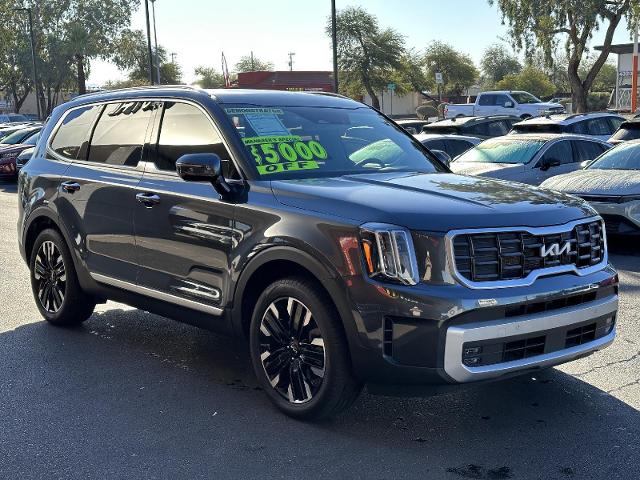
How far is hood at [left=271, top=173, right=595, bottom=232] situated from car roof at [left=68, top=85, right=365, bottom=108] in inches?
34.2

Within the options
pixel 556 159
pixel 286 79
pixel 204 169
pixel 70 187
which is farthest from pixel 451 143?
pixel 286 79

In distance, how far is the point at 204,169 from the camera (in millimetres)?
4766

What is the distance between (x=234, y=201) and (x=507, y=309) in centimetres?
172

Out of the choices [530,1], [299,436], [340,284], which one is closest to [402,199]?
[340,284]

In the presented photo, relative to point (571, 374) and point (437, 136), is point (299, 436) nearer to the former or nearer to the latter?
point (571, 374)

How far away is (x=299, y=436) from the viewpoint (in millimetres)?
4402

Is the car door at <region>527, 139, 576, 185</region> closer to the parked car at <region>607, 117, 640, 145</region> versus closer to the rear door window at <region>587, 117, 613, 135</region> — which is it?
the parked car at <region>607, 117, 640, 145</region>

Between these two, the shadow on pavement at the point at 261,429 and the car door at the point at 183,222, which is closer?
the shadow on pavement at the point at 261,429

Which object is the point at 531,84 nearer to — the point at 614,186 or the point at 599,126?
the point at 599,126

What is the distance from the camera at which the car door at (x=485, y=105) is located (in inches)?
1425

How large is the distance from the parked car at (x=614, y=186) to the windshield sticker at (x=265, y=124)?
20.0ft

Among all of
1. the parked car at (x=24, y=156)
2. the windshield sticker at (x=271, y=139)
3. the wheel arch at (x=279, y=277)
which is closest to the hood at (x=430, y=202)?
the wheel arch at (x=279, y=277)

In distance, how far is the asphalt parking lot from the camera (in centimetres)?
402

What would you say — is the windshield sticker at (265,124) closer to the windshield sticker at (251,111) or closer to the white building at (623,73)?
the windshield sticker at (251,111)
